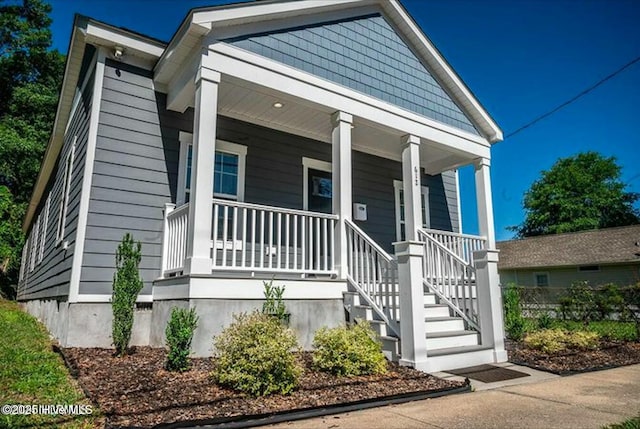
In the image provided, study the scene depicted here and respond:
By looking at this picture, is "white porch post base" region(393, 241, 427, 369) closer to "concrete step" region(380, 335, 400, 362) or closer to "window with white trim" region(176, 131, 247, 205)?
"concrete step" region(380, 335, 400, 362)

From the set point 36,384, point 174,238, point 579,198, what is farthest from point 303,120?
point 579,198

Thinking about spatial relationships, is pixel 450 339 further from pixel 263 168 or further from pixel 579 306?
pixel 579 306

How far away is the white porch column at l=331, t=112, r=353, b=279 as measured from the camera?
6.26 m

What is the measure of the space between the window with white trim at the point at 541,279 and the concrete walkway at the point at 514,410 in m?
19.3

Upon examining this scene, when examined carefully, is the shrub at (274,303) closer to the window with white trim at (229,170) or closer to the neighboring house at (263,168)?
the neighboring house at (263,168)

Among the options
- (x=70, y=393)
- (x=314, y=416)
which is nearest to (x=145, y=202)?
(x=70, y=393)

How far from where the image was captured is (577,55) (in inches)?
502

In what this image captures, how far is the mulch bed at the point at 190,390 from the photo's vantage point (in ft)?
10.2

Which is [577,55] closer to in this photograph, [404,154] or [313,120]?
[404,154]

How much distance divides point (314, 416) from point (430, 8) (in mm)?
13355

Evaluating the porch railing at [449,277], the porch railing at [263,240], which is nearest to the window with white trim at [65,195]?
the porch railing at [263,240]

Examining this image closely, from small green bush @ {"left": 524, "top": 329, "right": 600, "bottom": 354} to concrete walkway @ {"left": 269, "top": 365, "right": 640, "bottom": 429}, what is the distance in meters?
1.85

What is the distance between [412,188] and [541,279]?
60.4ft

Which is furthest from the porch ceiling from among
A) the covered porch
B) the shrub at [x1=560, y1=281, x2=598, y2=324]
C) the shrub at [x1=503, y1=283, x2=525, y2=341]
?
the shrub at [x1=560, y1=281, x2=598, y2=324]
